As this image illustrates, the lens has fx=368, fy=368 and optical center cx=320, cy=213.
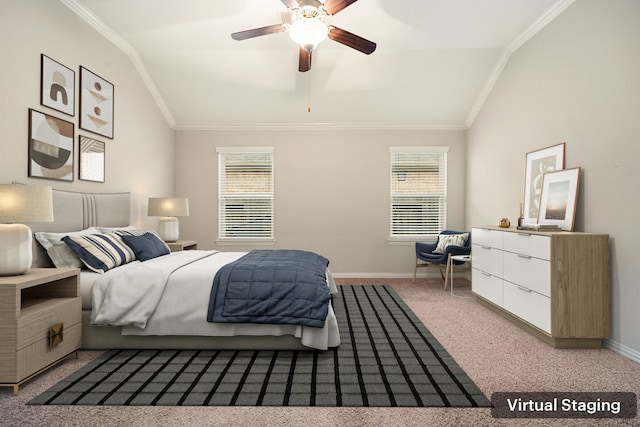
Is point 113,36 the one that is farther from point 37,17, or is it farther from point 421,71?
point 421,71

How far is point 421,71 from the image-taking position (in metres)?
4.90

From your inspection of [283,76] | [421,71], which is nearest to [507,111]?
[421,71]

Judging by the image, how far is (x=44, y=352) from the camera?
229 cm

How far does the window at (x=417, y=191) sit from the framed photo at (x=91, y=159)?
160 inches

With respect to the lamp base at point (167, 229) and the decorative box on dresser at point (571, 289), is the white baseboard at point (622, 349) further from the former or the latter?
the lamp base at point (167, 229)

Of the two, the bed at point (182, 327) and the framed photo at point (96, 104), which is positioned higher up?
the framed photo at point (96, 104)

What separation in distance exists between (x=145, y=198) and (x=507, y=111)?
189 inches

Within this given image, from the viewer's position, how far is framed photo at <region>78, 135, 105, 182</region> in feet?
12.1

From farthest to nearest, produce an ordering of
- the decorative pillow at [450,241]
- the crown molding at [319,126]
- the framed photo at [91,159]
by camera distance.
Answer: the crown molding at [319,126] < the decorative pillow at [450,241] < the framed photo at [91,159]

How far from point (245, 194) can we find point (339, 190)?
153cm

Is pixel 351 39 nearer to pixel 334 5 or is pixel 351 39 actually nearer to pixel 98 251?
pixel 334 5

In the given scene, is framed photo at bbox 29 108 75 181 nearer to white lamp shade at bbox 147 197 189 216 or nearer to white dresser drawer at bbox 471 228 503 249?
white lamp shade at bbox 147 197 189 216

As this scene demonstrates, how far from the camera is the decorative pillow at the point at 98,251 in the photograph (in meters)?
2.89

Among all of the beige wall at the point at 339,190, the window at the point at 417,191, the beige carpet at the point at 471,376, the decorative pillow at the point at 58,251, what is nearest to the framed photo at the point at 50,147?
the decorative pillow at the point at 58,251
